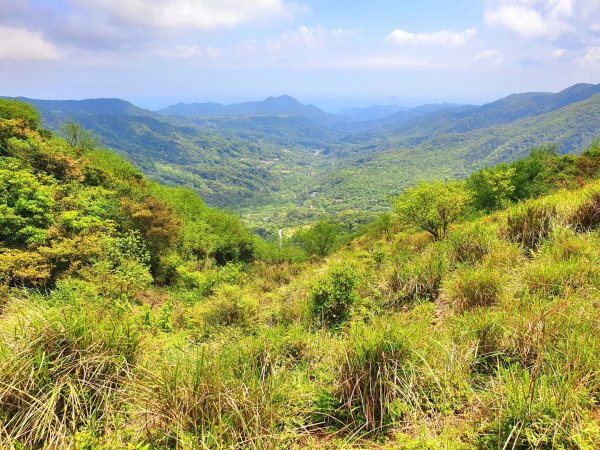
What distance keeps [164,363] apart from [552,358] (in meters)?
3.46

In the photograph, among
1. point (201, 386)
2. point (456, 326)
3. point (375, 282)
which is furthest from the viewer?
point (375, 282)

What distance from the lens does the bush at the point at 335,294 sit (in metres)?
6.92

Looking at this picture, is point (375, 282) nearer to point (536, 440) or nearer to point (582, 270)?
point (582, 270)

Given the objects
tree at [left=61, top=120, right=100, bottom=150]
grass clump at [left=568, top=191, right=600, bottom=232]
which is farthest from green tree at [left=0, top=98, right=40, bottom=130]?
grass clump at [left=568, top=191, right=600, bottom=232]

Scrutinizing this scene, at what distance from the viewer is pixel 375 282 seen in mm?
6953

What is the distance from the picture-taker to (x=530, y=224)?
20.9 ft

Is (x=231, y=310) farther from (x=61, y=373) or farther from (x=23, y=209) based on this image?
(x=23, y=209)

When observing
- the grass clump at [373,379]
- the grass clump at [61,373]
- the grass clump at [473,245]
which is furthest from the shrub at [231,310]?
the grass clump at [373,379]

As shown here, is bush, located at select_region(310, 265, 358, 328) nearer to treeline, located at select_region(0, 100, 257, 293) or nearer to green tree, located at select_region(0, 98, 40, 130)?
treeline, located at select_region(0, 100, 257, 293)

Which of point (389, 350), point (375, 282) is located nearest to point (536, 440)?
point (389, 350)

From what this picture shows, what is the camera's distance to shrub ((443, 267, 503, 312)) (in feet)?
14.4

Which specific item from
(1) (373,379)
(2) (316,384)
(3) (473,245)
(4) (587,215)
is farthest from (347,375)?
(4) (587,215)

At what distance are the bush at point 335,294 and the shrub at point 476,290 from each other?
2.43 m

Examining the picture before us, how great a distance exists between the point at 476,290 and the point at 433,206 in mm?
12542
